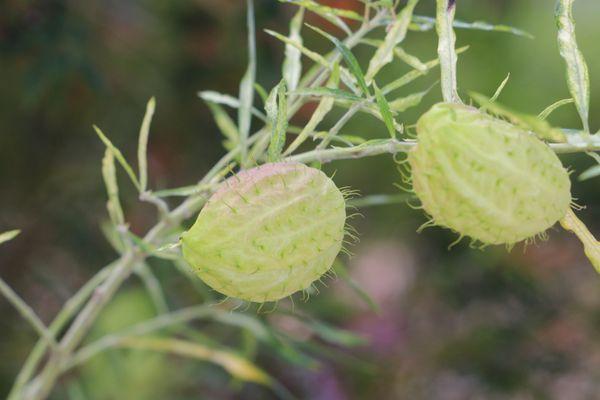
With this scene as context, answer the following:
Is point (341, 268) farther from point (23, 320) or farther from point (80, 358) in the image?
point (23, 320)

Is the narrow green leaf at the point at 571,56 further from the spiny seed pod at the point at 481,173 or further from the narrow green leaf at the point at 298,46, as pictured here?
the narrow green leaf at the point at 298,46

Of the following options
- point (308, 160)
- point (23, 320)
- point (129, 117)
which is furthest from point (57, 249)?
point (308, 160)

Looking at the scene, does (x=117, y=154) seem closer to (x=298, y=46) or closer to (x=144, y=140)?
(x=144, y=140)

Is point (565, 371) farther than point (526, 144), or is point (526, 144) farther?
point (565, 371)

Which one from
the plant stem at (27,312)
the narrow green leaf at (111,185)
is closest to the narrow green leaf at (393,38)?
the narrow green leaf at (111,185)

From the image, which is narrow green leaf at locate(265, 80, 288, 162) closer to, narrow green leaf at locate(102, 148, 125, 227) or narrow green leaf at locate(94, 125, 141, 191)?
narrow green leaf at locate(94, 125, 141, 191)
